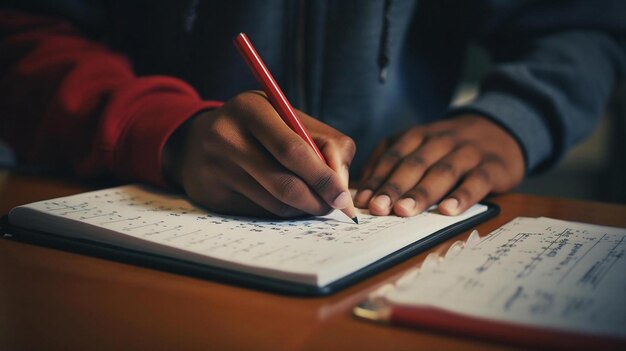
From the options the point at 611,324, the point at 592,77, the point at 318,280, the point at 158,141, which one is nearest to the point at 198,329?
the point at 318,280

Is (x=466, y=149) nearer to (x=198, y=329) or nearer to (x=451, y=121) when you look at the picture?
(x=451, y=121)

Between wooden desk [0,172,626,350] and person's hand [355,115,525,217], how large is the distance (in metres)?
0.13

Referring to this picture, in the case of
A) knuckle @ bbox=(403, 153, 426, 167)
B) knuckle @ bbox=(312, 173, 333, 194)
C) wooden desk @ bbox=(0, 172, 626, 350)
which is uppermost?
knuckle @ bbox=(312, 173, 333, 194)

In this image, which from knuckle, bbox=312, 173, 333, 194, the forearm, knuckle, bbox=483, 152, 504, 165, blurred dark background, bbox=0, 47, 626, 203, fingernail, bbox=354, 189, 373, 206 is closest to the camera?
knuckle, bbox=312, 173, 333, 194

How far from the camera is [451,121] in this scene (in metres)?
0.73

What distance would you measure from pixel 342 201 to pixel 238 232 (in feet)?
0.28

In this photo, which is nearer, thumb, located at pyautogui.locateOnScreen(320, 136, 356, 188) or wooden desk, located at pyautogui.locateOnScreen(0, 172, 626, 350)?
wooden desk, located at pyautogui.locateOnScreen(0, 172, 626, 350)

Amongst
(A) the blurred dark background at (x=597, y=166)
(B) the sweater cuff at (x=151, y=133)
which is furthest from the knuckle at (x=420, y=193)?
(A) the blurred dark background at (x=597, y=166)

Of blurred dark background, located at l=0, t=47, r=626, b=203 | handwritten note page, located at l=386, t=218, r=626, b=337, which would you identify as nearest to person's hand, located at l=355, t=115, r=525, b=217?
handwritten note page, located at l=386, t=218, r=626, b=337

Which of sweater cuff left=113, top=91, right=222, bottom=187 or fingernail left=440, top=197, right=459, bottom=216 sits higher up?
sweater cuff left=113, top=91, right=222, bottom=187

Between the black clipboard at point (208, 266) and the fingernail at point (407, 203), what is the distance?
42 mm

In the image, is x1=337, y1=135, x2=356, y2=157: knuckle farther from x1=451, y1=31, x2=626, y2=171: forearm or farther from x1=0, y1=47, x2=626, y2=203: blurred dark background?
x1=0, y1=47, x2=626, y2=203: blurred dark background

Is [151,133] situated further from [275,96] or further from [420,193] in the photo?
[420,193]

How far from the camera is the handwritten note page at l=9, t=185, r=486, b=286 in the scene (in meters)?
0.37
